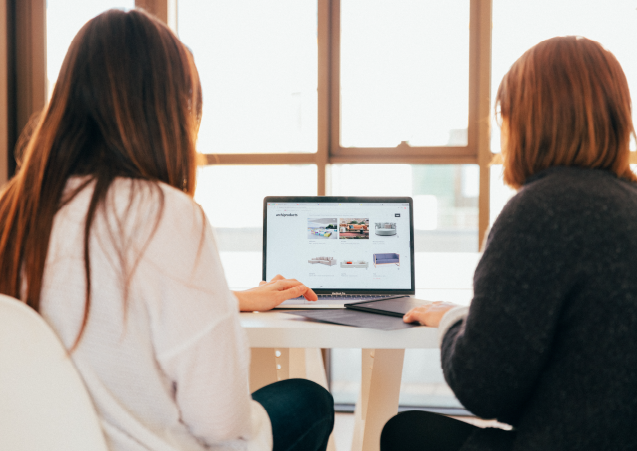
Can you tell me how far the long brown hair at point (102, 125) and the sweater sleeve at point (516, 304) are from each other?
0.48m

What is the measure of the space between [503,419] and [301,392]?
14.8 inches

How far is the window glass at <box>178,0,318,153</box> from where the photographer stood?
7.76 feet

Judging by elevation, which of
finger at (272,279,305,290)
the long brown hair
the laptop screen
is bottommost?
finger at (272,279,305,290)

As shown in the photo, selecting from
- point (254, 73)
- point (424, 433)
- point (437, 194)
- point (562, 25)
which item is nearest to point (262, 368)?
point (424, 433)

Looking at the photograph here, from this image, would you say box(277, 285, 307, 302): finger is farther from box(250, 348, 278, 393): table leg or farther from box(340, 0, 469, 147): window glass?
box(340, 0, 469, 147): window glass

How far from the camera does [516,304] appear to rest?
0.66 m

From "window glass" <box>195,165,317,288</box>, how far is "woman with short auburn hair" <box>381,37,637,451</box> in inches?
66.7

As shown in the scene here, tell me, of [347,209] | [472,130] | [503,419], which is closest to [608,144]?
[503,419]

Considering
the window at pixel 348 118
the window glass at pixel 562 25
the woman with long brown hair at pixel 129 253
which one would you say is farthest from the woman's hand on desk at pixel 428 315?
the window glass at pixel 562 25

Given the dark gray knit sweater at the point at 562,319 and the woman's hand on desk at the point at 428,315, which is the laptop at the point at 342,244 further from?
the dark gray knit sweater at the point at 562,319

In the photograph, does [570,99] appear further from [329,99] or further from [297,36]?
[297,36]

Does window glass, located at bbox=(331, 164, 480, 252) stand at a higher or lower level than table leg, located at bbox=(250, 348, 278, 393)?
higher

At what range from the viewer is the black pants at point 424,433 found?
0.86 m

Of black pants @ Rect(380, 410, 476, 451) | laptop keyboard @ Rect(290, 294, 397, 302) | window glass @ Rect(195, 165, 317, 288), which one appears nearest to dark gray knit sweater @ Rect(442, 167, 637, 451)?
black pants @ Rect(380, 410, 476, 451)
